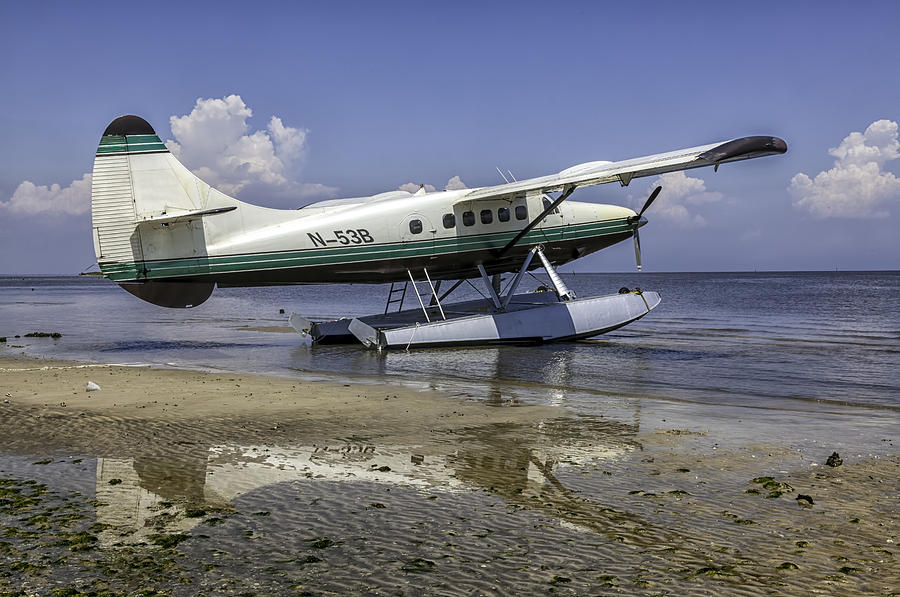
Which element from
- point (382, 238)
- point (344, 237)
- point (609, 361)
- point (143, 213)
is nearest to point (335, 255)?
point (344, 237)

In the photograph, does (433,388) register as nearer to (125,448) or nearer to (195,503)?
(125,448)

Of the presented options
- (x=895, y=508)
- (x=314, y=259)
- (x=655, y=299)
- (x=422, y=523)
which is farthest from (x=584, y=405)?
(x=655, y=299)

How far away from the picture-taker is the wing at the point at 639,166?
14.5 meters

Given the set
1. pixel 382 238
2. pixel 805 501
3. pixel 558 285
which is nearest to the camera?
pixel 805 501

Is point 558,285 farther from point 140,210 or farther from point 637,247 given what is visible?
point 140,210

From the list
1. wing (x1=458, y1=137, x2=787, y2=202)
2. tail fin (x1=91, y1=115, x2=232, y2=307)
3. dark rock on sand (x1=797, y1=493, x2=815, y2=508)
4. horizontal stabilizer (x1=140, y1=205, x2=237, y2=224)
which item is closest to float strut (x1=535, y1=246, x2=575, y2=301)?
wing (x1=458, y1=137, x2=787, y2=202)

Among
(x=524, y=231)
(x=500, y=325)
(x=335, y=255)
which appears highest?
(x=524, y=231)

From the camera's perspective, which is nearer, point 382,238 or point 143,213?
point 143,213

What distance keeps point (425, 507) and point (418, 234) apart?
1333 cm

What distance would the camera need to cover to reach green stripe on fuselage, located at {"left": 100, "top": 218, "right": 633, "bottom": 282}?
15.8 metres

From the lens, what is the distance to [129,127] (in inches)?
621

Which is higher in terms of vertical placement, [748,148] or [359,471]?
[748,148]

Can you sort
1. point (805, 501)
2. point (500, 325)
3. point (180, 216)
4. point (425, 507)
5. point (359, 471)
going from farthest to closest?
point (500, 325) → point (180, 216) → point (359, 471) → point (805, 501) → point (425, 507)

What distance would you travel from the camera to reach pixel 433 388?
1150 cm
